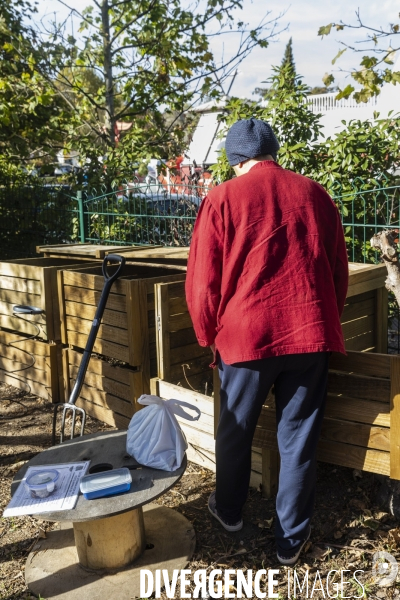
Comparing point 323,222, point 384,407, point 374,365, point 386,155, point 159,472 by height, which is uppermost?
point 386,155

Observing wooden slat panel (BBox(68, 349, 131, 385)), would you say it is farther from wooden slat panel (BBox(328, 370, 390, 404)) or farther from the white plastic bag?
wooden slat panel (BBox(328, 370, 390, 404))

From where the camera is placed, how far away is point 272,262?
263 cm

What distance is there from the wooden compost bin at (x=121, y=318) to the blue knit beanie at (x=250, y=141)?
1.54 metres

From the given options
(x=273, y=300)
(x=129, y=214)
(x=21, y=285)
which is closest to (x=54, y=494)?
(x=273, y=300)

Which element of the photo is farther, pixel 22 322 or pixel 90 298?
pixel 22 322

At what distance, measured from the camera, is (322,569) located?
2842 mm

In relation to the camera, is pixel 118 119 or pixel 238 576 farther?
pixel 118 119

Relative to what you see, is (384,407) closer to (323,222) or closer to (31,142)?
(323,222)

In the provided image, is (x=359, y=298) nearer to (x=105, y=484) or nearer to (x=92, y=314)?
(x=92, y=314)

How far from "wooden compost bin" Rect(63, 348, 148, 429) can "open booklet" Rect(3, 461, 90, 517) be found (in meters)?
1.28

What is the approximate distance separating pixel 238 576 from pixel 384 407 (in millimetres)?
1025

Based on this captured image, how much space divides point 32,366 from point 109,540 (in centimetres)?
264

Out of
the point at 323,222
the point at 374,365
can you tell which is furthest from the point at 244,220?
the point at 374,365

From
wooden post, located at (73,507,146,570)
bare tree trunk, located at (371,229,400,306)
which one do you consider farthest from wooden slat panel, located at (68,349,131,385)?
bare tree trunk, located at (371,229,400,306)
